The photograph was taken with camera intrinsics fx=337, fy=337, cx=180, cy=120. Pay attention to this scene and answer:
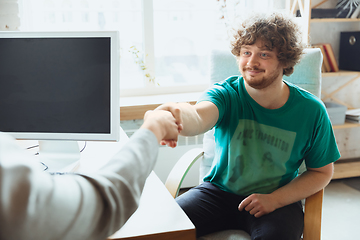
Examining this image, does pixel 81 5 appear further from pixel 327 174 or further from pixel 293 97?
pixel 327 174

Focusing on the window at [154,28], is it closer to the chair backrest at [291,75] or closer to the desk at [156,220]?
the chair backrest at [291,75]

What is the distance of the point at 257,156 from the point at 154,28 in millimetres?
1603

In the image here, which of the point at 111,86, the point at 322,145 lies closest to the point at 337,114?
the point at 322,145

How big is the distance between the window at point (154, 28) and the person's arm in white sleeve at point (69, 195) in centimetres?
197

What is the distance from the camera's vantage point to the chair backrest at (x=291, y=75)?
1.67m

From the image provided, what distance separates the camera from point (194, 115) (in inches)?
44.5

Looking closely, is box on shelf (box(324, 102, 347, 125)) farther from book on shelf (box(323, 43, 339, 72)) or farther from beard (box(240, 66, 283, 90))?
beard (box(240, 66, 283, 90))

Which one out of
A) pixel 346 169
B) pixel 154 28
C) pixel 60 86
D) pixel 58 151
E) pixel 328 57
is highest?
pixel 154 28

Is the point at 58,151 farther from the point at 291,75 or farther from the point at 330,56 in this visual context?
the point at 330,56

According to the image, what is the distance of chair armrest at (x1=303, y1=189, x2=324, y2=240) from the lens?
1220 millimetres

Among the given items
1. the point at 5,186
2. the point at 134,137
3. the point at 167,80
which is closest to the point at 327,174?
the point at 134,137

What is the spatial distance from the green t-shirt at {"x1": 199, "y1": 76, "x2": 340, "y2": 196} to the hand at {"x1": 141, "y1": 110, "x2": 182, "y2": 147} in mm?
452

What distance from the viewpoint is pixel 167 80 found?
2727 mm

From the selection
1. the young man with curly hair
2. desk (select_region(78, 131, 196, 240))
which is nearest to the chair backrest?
the young man with curly hair
